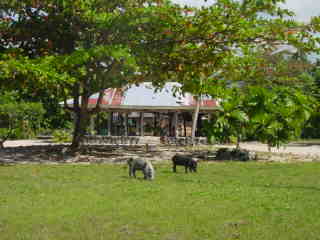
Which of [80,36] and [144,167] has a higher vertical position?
[80,36]

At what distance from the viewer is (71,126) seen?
40.2 metres

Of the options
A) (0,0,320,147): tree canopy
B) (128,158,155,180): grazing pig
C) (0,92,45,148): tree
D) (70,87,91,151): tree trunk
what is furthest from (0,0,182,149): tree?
(0,92,45,148): tree

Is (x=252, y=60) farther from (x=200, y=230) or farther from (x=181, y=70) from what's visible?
(x=200, y=230)

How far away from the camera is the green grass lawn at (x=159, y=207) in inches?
240

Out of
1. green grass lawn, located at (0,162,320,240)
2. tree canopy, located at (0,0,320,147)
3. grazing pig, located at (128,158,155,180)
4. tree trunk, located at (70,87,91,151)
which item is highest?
tree canopy, located at (0,0,320,147)

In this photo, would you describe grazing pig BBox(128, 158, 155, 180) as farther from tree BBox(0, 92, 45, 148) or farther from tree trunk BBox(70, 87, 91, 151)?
tree BBox(0, 92, 45, 148)

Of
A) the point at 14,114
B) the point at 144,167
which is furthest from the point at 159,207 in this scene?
the point at 14,114

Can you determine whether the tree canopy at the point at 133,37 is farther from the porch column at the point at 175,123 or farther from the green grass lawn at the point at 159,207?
the porch column at the point at 175,123

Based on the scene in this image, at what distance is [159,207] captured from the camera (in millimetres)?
7867

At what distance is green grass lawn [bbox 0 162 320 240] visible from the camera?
610 centimetres

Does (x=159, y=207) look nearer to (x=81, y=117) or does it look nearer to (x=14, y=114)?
(x=81, y=117)

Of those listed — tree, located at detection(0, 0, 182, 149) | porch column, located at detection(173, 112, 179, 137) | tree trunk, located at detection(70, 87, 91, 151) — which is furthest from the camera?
porch column, located at detection(173, 112, 179, 137)

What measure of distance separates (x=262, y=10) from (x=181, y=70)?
383 centimetres

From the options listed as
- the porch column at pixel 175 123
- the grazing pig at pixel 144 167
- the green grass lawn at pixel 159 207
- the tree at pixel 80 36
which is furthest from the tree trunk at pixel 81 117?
the porch column at pixel 175 123
